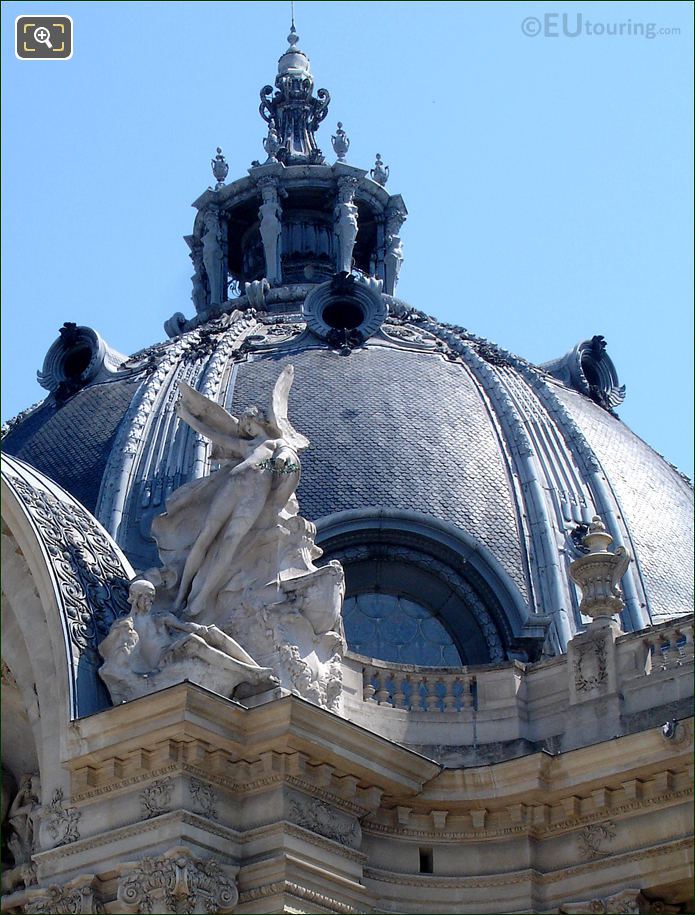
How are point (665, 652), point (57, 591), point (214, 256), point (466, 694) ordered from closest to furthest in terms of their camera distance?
1. point (57, 591)
2. point (665, 652)
3. point (466, 694)
4. point (214, 256)

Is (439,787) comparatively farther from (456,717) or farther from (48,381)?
(48,381)

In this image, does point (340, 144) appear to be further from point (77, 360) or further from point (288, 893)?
point (288, 893)

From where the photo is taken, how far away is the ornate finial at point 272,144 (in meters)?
37.8

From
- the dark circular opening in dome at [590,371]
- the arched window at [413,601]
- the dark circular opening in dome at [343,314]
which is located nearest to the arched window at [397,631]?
the arched window at [413,601]

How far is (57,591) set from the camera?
2223 cm

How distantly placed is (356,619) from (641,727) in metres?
5.73

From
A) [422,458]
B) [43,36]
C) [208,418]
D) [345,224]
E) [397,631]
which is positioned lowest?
[397,631]

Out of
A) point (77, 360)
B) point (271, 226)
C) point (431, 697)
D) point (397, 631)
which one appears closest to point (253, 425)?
point (431, 697)

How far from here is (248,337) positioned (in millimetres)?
31250

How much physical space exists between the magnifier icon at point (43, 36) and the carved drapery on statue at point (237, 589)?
424 centimetres

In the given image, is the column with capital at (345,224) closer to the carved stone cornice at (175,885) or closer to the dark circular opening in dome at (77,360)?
the dark circular opening in dome at (77,360)

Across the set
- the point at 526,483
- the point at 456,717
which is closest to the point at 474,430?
the point at 526,483

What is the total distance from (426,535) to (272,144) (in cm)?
1315

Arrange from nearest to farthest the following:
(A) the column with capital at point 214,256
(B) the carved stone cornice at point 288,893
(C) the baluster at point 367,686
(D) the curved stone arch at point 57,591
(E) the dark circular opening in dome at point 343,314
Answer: (B) the carved stone cornice at point 288,893 → (D) the curved stone arch at point 57,591 → (C) the baluster at point 367,686 → (E) the dark circular opening in dome at point 343,314 → (A) the column with capital at point 214,256
